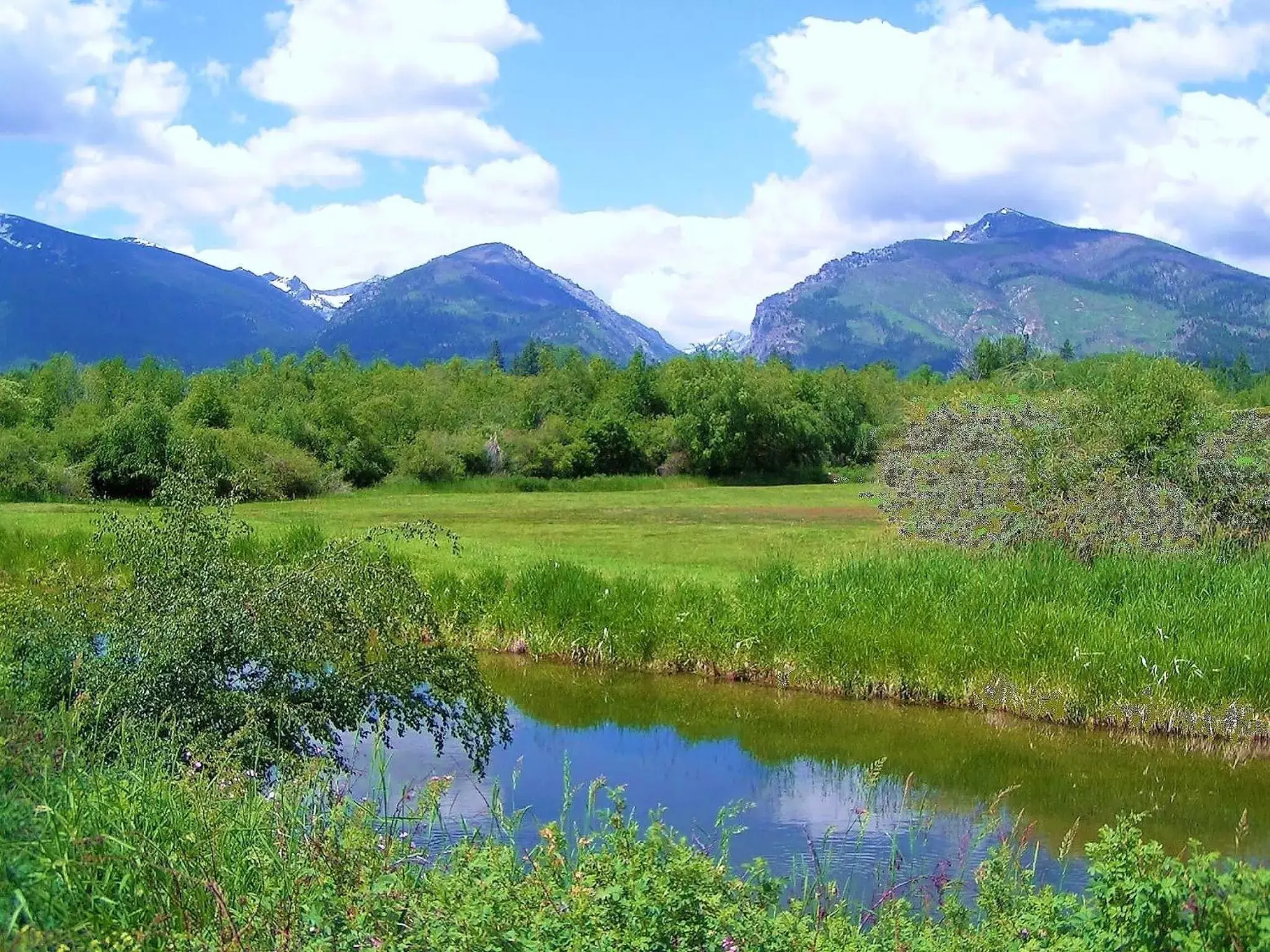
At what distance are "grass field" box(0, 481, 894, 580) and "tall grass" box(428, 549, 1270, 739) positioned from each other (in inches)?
103

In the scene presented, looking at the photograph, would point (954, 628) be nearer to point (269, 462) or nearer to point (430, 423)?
point (269, 462)

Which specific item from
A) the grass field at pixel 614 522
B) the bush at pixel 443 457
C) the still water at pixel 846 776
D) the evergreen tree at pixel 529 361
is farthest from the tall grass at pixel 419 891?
the evergreen tree at pixel 529 361

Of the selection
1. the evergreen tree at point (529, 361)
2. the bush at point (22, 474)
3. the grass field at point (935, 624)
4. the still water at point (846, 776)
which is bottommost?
the still water at point (846, 776)

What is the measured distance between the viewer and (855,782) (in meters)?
12.8

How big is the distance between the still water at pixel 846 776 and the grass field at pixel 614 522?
17.6 ft

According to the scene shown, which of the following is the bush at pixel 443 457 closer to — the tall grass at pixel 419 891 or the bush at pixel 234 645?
the bush at pixel 234 645

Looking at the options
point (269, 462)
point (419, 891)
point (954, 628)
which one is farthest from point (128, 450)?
point (419, 891)

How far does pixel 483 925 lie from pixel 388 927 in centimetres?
52

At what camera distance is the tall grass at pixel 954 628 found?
1405 centimetres

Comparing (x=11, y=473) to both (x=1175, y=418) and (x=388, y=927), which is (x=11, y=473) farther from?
(x=388, y=927)

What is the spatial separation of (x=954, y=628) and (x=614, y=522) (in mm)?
25314

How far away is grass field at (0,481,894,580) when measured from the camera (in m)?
26.8

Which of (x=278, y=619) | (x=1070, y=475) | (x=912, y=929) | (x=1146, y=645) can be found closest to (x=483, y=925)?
(x=912, y=929)

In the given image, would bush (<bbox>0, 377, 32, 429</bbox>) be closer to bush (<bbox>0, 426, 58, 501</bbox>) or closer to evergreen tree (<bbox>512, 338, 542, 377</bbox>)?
bush (<bbox>0, 426, 58, 501</bbox>)
